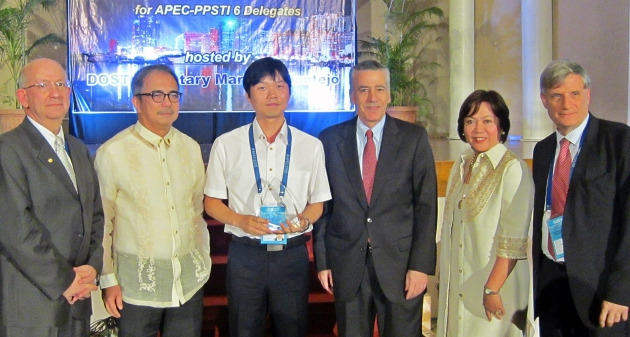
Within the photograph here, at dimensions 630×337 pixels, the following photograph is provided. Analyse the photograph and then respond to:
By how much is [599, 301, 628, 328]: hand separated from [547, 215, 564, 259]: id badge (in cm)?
25

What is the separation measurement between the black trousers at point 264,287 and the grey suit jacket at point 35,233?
65cm

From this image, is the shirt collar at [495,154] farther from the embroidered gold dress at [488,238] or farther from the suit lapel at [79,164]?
the suit lapel at [79,164]

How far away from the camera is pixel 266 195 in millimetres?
2404

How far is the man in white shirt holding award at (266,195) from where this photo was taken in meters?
2.40

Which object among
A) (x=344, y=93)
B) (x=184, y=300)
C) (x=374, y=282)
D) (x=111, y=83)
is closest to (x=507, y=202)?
(x=374, y=282)

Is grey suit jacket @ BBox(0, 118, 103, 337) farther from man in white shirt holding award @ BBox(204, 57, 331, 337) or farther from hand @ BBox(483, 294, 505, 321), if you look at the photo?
hand @ BBox(483, 294, 505, 321)

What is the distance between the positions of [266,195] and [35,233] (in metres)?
0.89

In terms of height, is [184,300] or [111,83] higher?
[111,83]

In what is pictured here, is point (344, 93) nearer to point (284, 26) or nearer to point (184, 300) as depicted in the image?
point (284, 26)

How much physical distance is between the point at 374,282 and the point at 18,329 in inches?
54.9

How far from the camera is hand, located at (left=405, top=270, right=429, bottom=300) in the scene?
7.78ft

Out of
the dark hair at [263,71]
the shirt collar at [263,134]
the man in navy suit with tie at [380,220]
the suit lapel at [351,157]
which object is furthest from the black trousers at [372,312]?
the dark hair at [263,71]

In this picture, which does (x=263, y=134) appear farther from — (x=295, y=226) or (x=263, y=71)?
(x=295, y=226)

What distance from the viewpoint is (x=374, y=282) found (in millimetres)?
2414
